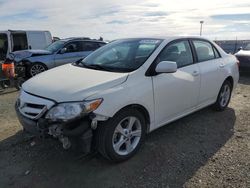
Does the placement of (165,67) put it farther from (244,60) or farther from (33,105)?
(244,60)

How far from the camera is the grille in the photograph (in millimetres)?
3446

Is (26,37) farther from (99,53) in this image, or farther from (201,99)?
(201,99)

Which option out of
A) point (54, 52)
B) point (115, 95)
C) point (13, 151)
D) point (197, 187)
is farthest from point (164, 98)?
point (54, 52)

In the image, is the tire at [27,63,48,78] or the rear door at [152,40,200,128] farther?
the tire at [27,63,48,78]

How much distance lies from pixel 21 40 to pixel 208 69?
430 inches

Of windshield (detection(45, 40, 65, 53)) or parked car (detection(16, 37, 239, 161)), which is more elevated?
parked car (detection(16, 37, 239, 161))

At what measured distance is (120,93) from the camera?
11.8 ft

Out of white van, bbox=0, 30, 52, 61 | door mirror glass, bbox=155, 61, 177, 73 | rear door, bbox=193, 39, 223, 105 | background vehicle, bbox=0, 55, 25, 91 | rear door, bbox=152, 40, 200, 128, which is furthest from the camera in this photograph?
white van, bbox=0, 30, 52, 61

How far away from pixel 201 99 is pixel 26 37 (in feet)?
35.8

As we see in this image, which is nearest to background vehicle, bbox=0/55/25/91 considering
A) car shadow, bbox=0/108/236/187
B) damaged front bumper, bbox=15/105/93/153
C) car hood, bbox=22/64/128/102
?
car shadow, bbox=0/108/236/187

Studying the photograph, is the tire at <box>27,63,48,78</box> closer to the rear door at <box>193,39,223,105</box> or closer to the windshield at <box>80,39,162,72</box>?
the windshield at <box>80,39,162,72</box>

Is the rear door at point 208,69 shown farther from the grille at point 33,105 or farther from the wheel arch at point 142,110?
the grille at point 33,105

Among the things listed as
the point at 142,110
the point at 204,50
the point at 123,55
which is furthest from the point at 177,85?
the point at 204,50

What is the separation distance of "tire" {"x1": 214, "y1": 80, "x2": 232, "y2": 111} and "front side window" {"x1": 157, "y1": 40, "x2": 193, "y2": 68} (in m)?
1.32
